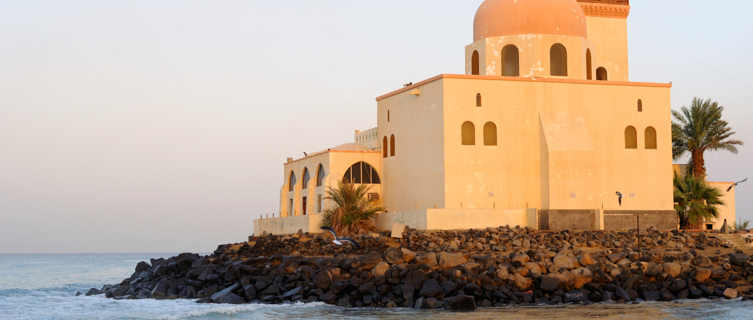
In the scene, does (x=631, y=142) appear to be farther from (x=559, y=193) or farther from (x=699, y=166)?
(x=699, y=166)

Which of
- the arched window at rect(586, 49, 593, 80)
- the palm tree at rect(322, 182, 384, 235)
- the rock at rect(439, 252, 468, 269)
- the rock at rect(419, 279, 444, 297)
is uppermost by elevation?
the arched window at rect(586, 49, 593, 80)

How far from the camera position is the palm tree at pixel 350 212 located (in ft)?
118

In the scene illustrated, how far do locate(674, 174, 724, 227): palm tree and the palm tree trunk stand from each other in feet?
6.30

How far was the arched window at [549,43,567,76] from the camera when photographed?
37.0m

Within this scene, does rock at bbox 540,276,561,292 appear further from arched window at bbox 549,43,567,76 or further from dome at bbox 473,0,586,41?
dome at bbox 473,0,586,41

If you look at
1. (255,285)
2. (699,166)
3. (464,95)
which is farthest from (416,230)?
(699,166)

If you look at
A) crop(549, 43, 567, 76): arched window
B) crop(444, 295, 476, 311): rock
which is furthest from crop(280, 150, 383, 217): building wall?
crop(444, 295, 476, 311): rock

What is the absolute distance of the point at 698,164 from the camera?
41.1 metres

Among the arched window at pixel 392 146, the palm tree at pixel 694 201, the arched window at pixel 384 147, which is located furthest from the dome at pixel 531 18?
the palm tree at pixel 694 201

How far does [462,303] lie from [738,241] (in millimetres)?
13658

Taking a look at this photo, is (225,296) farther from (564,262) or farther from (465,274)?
(564,262)

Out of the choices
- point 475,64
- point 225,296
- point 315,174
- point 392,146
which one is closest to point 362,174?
point 392,146

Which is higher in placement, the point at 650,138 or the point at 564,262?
the point at 650,138

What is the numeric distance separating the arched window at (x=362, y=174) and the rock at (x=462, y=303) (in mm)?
15855
